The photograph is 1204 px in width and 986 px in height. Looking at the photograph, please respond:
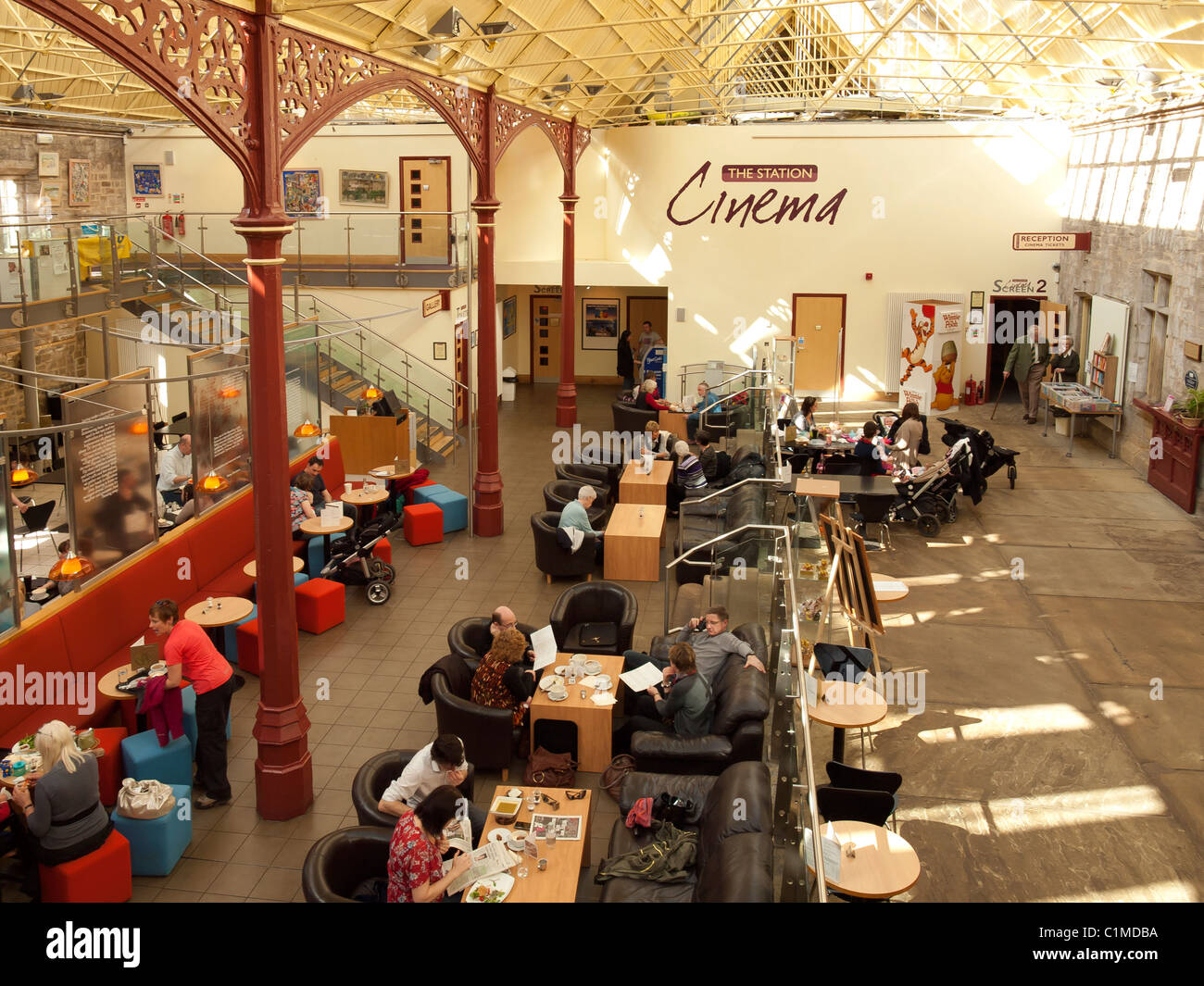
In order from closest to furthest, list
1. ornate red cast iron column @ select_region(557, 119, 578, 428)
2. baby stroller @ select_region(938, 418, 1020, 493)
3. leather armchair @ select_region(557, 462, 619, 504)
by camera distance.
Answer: leather armchair @ select_region(557, 462, 619, 504), baby stroller @ select_region(938, 418, 1020, 493), ornate red cast iron column @ select_region(557, 119, 578, 428)

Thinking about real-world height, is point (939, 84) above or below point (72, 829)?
above

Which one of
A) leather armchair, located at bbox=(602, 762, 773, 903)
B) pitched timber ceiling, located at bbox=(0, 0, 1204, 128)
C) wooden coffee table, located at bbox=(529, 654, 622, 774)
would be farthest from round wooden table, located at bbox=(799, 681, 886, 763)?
pitched timber ceiling, located at bbox=(0, 0, 1204, 128)

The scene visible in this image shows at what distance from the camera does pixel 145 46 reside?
5449 mm

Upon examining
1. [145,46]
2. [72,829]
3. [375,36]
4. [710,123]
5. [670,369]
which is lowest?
[72,829]

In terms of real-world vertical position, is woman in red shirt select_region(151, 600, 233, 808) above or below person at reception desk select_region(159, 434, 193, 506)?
below

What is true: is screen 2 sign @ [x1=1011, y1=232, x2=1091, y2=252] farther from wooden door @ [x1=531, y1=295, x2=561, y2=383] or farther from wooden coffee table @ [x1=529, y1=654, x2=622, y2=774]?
wooden coffee table @ [x1=529, y1=654, x2=622, y2=774]

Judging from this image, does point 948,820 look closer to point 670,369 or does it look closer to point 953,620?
point 953,620

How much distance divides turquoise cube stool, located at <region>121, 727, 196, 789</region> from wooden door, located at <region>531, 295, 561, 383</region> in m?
17.6

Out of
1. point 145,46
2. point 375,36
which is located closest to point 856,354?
point 375,36

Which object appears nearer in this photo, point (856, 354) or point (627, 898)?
point (627, 898)

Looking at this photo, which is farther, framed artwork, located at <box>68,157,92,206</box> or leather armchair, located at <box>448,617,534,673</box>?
framed artwork, located at <box>68,157,92,206</box>

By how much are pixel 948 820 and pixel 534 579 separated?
221 inches

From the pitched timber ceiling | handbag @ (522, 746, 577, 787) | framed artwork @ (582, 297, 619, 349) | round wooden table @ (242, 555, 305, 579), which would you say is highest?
the pitched timber ceiling

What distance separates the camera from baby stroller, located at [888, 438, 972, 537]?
13.5 m
